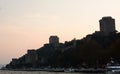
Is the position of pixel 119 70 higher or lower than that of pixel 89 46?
lower

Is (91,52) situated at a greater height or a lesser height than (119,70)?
greater

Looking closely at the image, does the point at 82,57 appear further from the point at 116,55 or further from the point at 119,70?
the point at 119,70

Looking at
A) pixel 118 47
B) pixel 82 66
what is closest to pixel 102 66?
pixel 118 47

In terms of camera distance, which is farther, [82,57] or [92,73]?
[82,57]

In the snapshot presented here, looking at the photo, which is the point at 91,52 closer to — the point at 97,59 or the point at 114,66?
the point at 97,59

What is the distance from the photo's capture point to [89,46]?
182 m

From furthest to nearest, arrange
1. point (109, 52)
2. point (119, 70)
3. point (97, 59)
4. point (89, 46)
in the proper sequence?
point (89, 46), point (97, 59), point (109, 52), point (119, 70)

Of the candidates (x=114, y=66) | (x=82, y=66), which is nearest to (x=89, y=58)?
(x=82, y=66)

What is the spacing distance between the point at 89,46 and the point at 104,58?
1605cm

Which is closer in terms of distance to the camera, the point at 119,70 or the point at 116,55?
→ the point at 119,70

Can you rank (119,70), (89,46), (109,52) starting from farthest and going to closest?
(89,46)
(109,52)
(119,70)

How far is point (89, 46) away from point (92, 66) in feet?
28.5

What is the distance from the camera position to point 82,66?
192m

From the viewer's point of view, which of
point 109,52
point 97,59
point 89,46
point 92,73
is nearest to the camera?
point 92,73
